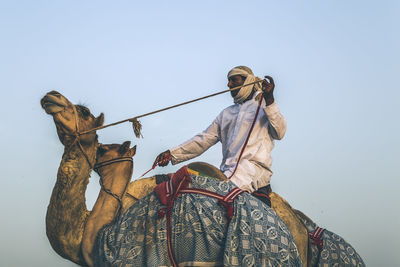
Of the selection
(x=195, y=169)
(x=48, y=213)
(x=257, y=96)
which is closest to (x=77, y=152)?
(x=48, y=213)

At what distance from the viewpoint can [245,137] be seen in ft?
22.8

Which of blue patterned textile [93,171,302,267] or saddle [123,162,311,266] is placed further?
saddle [123,162,311,266]

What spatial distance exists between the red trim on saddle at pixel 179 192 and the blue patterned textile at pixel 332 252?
152 cm

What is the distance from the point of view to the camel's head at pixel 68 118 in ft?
18.5

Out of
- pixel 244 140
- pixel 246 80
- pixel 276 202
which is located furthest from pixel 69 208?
pixel 246 80

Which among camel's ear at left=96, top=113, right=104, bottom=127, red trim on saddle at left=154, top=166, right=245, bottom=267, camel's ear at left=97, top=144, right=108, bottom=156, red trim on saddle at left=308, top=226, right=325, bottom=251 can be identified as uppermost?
camel's ear at left=96, top=113, right=104, bottom=127

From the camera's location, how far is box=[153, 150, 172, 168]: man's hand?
282 inches

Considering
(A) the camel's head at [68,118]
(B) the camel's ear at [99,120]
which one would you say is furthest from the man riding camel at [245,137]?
(A) the camel's head at [68,118]

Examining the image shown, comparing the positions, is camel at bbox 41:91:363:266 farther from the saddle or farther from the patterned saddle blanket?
the patterned saddle blanket

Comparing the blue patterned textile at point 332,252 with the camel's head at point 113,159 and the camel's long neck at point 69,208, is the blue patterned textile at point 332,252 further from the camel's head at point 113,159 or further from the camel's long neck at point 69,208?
the camel's long neck at point 69,208

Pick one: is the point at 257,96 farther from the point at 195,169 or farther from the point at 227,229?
the point at 227,229

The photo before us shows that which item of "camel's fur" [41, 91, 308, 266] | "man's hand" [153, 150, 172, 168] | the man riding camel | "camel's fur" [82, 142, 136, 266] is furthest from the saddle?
"man's hand" [153, 150, 172, 168]

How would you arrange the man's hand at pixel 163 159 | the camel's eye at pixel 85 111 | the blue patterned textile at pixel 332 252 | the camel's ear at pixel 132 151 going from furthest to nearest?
the man's hand at pixel 163 159 → the blue patterned textile at pixel 332 252 → the camel's ear at pixel 132 151 → the camel's eye at pixel 85 111

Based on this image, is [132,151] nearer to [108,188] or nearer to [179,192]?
[108,188]
